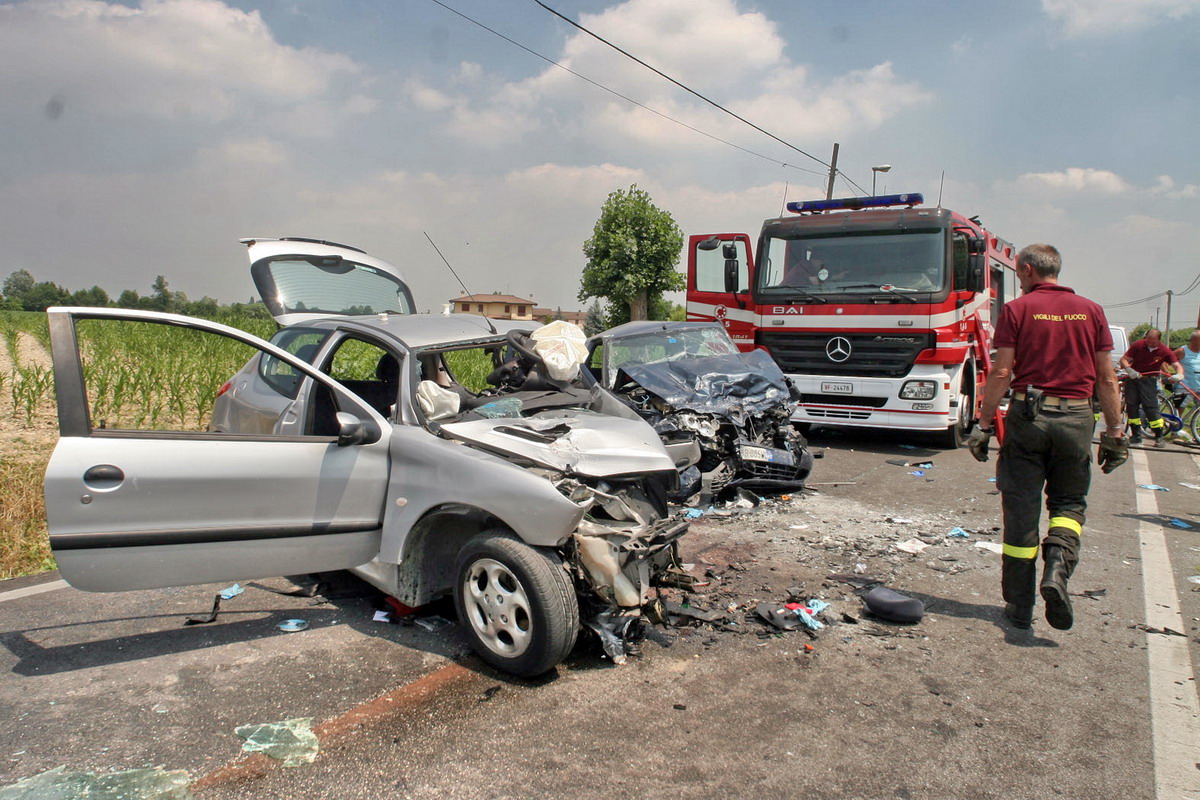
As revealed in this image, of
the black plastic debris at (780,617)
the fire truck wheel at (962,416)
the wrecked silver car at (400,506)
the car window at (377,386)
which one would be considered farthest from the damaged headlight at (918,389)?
the car window at (377,386)

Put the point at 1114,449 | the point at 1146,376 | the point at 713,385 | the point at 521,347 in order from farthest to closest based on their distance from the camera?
1. the point at 1146,376
2. the point at 713,385
3. the point at 521,347
4. the point at 1114,449

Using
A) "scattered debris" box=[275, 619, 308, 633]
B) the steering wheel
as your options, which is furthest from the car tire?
the steering wheel

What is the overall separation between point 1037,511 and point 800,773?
218 cm

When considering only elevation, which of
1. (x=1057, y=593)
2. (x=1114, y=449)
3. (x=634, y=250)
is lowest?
(x=1057, y=593)

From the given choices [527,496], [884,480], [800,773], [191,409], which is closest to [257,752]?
[527,496]

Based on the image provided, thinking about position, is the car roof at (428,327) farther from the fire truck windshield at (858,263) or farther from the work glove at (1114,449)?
the fire truck windshield at (858,263)

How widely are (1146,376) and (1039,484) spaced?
8.72 meters

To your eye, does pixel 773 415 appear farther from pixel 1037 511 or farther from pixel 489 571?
pixel 489 571

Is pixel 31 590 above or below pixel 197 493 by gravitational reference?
below

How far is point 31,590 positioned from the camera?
4531 millimetres

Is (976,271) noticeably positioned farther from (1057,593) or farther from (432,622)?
(432,622)

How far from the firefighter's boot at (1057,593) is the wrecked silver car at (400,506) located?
1861 mm

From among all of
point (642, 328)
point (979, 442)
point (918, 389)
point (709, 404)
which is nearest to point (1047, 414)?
point (979, 442)

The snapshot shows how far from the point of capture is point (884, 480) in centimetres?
786
